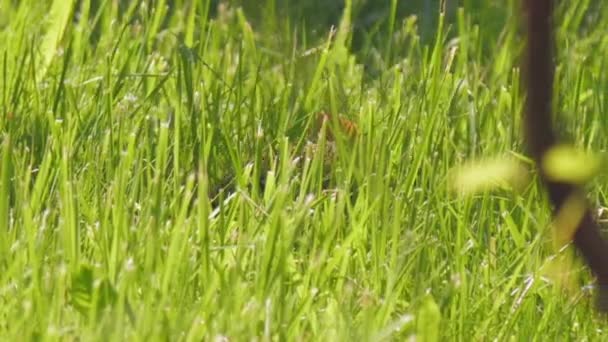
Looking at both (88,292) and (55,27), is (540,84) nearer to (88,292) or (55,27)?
(88,292)

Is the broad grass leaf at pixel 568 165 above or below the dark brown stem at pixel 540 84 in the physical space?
below

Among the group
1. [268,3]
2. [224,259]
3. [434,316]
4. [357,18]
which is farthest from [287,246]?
[357,18]

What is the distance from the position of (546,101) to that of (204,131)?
1.27m

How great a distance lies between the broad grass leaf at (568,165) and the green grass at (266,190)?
0.58 feet

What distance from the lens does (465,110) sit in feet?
8.34

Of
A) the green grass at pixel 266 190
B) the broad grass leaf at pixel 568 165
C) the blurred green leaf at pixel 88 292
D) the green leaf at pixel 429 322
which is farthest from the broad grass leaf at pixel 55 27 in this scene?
the broad grass leaf at pixel 568 165

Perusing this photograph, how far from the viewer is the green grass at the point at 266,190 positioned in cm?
171

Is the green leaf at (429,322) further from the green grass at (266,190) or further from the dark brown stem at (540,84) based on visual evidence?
the dark brown stem at (540,84)

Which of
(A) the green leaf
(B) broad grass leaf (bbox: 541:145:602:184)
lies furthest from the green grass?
(B) broad grass leaf (bbox: 541:145:602:184)

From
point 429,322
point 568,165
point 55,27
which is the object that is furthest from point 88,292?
point 55,27

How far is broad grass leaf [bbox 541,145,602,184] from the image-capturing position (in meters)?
1.11

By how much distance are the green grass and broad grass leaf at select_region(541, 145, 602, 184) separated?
178 millimetres

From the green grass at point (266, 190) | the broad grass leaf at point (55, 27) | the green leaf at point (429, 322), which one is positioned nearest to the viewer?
the green leaf at point (429, 322)

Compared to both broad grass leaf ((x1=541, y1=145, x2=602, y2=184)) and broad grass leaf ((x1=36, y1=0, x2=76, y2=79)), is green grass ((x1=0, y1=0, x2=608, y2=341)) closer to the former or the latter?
broad grass leaf ((x1=36, y1=0, x2=76, y2=79))
